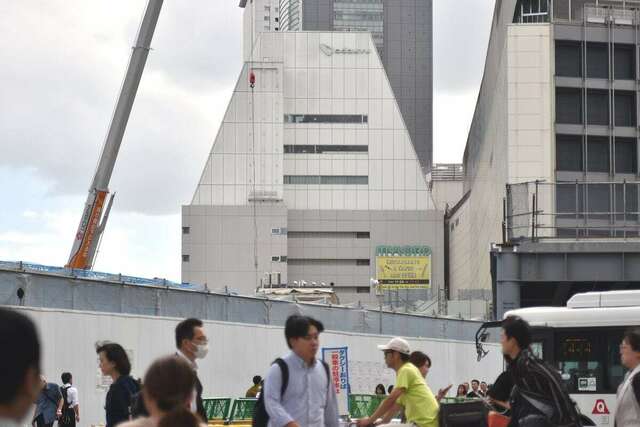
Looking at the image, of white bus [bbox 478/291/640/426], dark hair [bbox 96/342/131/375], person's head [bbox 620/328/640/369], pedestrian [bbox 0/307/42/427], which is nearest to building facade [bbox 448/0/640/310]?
white bus [bbox 478/291/640/426]

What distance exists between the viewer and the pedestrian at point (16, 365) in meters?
3.47

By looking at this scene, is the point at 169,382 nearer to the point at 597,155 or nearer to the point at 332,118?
the point at 597,155

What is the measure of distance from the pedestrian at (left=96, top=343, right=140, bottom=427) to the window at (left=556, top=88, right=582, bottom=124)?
71629mm

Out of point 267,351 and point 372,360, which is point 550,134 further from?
point 267,351

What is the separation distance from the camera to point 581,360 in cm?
2386

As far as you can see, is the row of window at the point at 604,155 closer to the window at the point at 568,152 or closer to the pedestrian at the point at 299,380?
the window at the point at 568,152

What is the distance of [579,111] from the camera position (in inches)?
3132

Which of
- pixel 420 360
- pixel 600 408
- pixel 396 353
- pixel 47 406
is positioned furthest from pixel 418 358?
pixel 600 408

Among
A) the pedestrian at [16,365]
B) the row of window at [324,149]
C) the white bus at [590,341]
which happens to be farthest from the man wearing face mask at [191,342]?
the row of window at [324,149]

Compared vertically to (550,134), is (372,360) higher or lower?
lower

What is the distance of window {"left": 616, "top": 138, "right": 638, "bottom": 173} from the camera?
77.9 metres

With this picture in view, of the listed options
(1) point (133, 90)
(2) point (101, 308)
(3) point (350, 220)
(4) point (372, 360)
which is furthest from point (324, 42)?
(2) point (101, 308)

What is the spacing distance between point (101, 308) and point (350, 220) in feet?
328

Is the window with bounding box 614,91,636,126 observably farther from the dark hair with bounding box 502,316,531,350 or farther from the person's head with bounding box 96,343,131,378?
the person's head with bounding box 96,343,131,378
